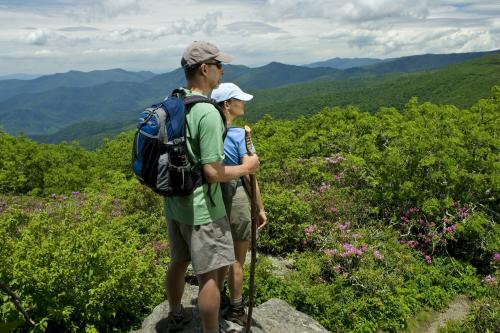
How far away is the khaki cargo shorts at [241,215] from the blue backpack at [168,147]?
1002 millimetres

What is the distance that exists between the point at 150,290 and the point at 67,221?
1.76 m

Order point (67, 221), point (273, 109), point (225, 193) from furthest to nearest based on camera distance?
point (273, 109)
point (67, 221)
point (225, 193)

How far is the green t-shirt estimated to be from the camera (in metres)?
3.24

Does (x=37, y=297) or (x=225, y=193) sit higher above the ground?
(x=225, y=193)

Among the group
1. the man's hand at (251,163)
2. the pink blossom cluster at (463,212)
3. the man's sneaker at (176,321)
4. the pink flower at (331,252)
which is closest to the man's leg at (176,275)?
the man's sneaker at (176,321)

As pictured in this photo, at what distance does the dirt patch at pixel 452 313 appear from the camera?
8.23 m

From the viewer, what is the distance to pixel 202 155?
325cm

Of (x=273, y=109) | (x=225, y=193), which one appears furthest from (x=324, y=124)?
(x=273, y=109)

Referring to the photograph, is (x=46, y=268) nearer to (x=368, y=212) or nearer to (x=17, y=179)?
(x=368, y=212)

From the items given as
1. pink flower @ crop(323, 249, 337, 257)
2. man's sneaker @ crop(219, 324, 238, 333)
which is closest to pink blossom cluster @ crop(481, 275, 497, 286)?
pink flower @ crop(323, 249, 337, 257)

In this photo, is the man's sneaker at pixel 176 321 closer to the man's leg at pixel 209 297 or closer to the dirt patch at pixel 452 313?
the man's leg at pixel 209 297

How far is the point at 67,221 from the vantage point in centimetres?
675

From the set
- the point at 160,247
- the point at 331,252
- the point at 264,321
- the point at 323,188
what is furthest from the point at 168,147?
the point at 323,188

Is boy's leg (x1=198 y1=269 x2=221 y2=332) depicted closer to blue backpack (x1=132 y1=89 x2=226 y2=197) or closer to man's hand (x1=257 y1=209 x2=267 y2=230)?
blue backpack (x1=132 y1=89 x2=226 y2=197)
